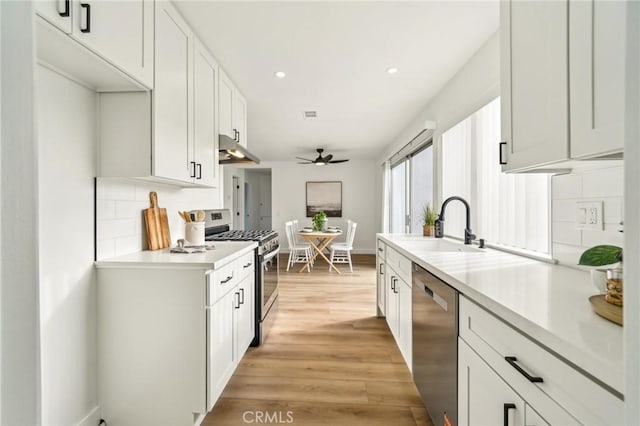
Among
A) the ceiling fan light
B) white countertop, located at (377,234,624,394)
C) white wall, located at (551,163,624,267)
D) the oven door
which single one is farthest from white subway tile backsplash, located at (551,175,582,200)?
the ceiling fan light

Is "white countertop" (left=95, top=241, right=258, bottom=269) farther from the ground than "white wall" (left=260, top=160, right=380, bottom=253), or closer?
closer

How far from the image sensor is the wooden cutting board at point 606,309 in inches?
27.8

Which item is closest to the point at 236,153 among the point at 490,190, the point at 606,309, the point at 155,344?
the point at 155,344

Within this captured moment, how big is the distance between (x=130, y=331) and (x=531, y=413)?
1.70 m

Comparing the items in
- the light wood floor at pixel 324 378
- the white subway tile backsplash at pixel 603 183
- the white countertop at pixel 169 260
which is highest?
the white subway tile backsplash at pixel 603 183

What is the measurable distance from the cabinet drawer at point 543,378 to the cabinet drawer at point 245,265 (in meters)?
1.46

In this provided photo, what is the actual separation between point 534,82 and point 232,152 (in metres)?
2.26

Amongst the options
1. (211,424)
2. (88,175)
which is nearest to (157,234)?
(88,175)

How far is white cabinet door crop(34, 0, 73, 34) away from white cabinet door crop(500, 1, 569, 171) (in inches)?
64.7

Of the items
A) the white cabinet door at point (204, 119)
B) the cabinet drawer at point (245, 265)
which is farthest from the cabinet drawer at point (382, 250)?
the white cabinet door at point (204, 119)

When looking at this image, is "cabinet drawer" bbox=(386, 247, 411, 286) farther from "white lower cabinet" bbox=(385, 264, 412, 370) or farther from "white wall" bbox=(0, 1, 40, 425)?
"white wall" bbox=(0, 1, 40, 425)

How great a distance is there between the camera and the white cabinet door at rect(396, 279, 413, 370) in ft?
6.07

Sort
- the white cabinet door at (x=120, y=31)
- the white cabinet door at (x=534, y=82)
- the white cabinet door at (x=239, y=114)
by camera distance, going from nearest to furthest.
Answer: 1. the white cabinet door at (x=534, y=82)
2. the white cabinet door at (x=120, y=31)
3. the white cabinet door at (x=239, y=114)

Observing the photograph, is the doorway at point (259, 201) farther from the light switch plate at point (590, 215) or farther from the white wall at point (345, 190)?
the light switch plate at point (590, 215)
